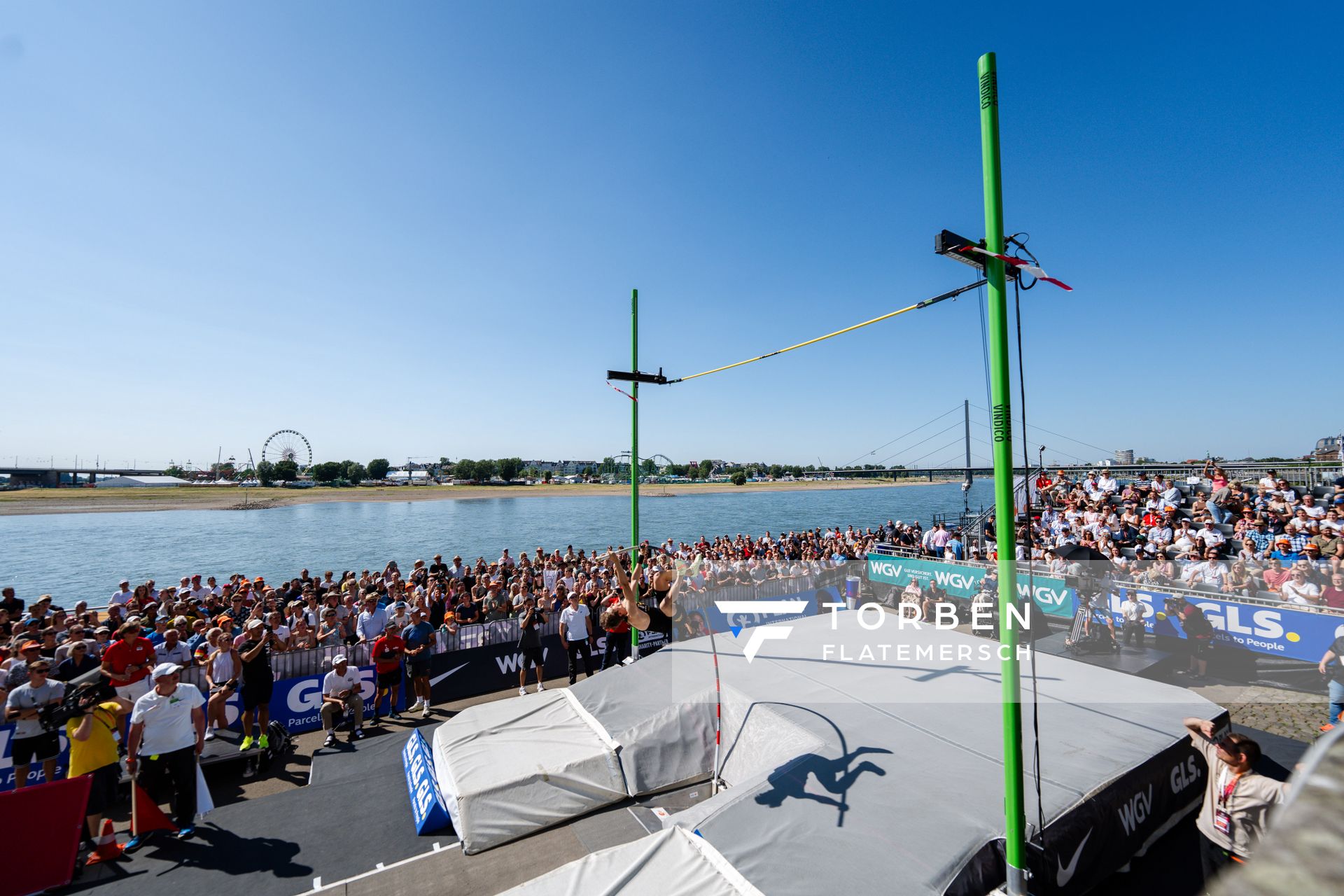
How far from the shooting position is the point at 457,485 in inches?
6014

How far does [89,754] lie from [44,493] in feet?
511

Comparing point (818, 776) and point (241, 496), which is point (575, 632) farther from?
point (241, 496)

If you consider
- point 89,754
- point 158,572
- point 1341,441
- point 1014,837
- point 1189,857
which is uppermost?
point 1341,441

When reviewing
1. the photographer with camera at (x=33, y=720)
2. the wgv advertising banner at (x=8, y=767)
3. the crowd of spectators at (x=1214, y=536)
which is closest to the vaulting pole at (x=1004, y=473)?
the crowd of spectators at (x=1214, y=536)

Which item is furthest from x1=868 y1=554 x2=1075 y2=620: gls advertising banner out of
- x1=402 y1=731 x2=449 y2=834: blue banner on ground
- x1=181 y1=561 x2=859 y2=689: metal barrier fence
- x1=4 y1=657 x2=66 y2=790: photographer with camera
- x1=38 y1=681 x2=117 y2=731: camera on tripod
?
x1=4 y1=657 x2=66 y2=790: photographer with camera

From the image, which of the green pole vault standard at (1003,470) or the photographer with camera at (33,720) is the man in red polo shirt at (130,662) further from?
the green pole vault standard at (1003,470)

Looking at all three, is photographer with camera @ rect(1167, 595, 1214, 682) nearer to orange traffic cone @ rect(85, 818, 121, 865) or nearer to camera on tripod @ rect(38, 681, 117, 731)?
orange traffic cone @ rect(85, 818, 121, 865)

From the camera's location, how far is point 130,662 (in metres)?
8.05

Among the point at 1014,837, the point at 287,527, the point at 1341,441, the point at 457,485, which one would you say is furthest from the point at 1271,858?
the point at 457,485

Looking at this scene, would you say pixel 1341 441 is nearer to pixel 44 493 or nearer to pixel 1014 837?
pixel 1014 837

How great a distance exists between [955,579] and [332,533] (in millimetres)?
70811

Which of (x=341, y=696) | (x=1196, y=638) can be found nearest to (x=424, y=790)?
(x=341, y=696)

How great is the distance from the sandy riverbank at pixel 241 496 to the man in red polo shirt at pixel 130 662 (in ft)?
345

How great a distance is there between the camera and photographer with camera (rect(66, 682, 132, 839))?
6.73 m
